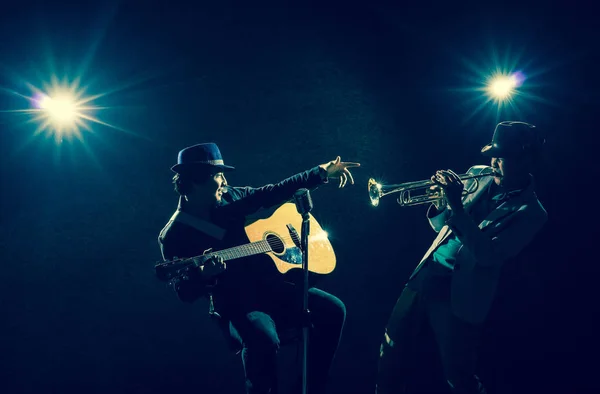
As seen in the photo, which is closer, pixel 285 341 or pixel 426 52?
pixel 285 341

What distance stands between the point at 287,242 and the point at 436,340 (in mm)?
1461

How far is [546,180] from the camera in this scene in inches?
149

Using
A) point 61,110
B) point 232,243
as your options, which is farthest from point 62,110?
point 232,243

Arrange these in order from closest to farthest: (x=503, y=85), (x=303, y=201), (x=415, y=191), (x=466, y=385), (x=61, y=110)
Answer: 1. (x=303, y=201)
2. (x=466, y=385)
3. (x=415, y=191)
4. (x=61, y=110)
5. (x=503, y=85)

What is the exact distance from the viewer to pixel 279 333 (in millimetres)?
2961

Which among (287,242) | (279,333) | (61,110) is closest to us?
(279,333)

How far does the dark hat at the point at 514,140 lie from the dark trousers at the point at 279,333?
1814 millimetres

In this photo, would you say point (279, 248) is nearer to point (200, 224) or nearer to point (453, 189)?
point (200, 224)

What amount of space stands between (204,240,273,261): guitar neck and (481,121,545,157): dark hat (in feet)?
6.50

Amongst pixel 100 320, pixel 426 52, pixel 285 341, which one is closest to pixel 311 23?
pixel 426 52

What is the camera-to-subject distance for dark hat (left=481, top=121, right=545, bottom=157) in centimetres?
283

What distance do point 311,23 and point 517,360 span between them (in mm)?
4206

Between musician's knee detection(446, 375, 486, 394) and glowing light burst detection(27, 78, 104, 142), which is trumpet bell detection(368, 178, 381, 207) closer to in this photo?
musician's knee detection(446, 375, 486, 394)

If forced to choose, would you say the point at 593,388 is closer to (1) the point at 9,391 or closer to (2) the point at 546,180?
(2) the point at 546,180
